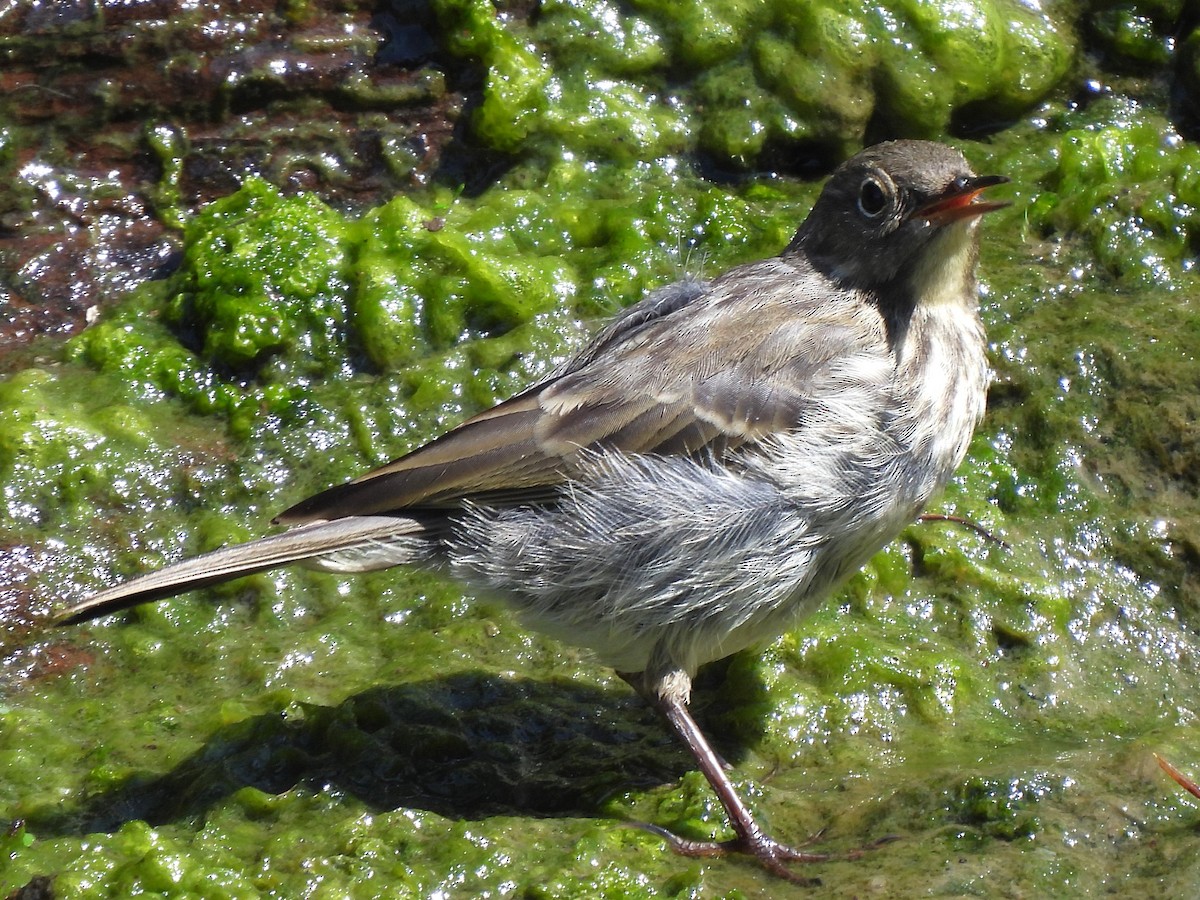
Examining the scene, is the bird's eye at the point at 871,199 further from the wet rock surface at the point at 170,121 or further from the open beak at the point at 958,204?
the wet rock surface at the point at 170,121

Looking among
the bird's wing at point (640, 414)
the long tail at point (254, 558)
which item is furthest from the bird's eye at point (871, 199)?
the long tail at point (254, 558)

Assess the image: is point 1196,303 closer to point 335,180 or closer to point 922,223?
point 922,223

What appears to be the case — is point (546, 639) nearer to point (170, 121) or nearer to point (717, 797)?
point (717, 797)

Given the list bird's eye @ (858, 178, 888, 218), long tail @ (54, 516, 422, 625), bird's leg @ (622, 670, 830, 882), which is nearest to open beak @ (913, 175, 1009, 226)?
bird's eye @ (858, 178, 888, 218)

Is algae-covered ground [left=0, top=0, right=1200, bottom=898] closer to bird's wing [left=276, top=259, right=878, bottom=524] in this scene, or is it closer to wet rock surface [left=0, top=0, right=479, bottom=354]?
wet rock surface [left=0, top=0, right=479, bottom=354]

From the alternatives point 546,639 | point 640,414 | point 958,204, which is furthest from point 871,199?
point 546,639
